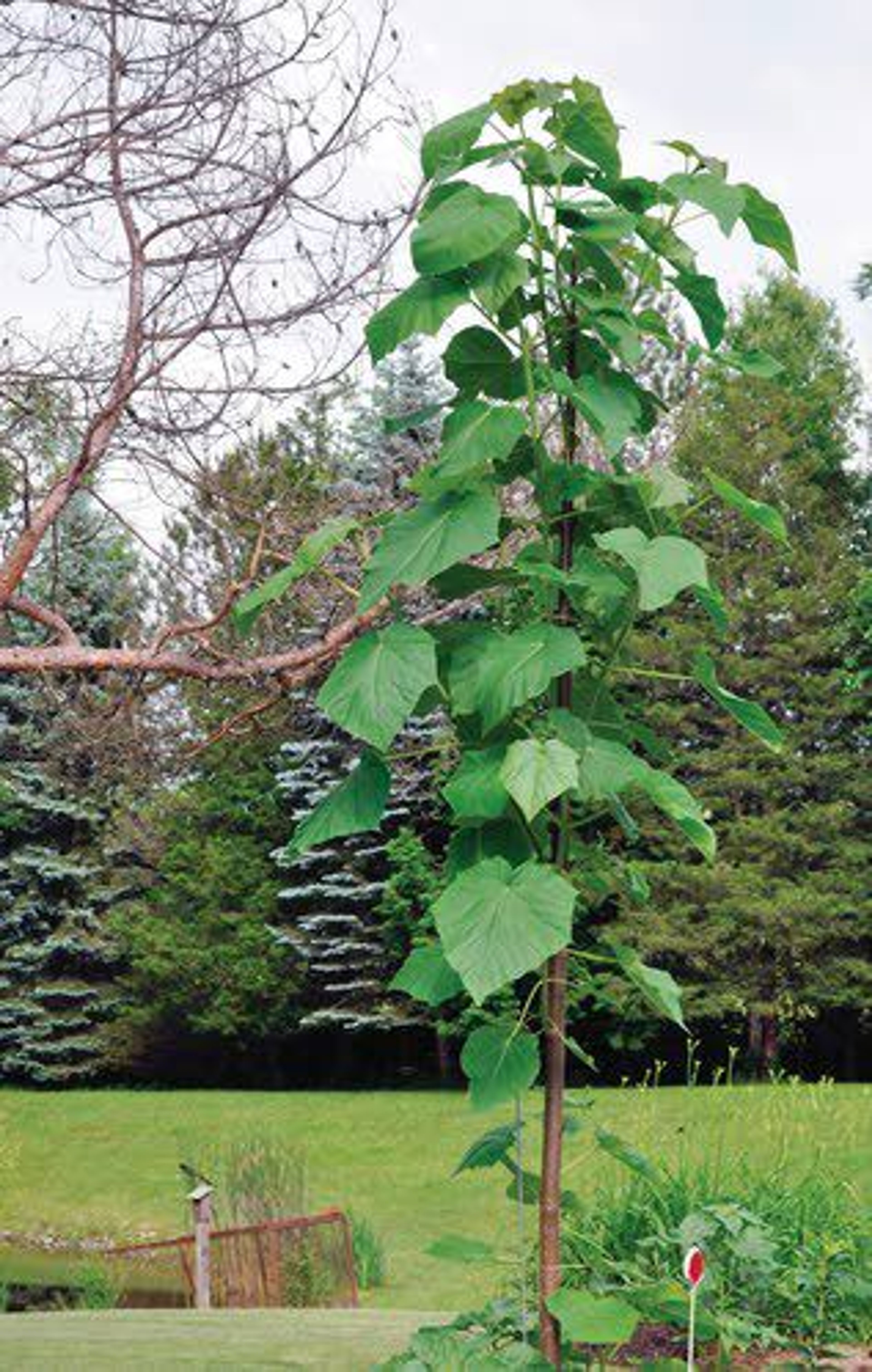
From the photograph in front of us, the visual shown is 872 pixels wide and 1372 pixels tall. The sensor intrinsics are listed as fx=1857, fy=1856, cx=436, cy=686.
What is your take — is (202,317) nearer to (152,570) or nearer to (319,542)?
(152,570)

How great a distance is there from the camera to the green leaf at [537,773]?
2080 millimetres

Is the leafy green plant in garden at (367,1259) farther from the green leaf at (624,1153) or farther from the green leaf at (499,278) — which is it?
the green leaf at (499,278)

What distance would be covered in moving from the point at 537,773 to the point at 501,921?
17 cm

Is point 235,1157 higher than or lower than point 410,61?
lower

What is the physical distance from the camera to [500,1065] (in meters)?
2.25

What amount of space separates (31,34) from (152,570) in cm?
191

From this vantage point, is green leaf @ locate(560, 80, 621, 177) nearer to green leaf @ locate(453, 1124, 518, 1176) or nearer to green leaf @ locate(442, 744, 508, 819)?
green leaf @ locate(442, 744, 508, 819)

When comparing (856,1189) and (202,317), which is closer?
(202,317)

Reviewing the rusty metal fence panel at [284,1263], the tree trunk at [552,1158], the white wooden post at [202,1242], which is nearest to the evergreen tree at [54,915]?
the rusty metal fence panel at [284,1263]

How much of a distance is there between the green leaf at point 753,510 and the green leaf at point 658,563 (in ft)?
0.49

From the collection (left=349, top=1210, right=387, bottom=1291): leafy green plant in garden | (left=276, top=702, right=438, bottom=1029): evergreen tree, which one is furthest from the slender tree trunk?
(left=276, top=702, right=438, bottom=1029): evergreen tree

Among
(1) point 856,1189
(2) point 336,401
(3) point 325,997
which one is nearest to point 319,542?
(2) point 336,401

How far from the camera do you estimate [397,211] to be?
569cm

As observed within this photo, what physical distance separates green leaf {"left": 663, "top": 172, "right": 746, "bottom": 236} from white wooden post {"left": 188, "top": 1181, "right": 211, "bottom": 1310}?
5.35m
